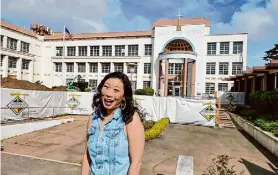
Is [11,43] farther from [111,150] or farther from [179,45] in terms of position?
[111,150]

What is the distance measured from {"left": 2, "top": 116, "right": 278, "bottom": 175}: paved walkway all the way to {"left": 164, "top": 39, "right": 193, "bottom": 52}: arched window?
26061mm

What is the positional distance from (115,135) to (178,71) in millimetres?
35615

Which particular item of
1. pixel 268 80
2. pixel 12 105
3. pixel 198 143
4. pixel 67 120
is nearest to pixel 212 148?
pixel 198 143

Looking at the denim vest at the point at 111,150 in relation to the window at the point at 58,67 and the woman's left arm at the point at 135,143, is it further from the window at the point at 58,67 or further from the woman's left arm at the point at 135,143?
the window at the point at 58,67

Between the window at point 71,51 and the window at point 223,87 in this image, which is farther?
the window at point 71,51

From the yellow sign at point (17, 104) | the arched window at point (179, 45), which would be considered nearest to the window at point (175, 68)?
the arched window at point (179, 45)

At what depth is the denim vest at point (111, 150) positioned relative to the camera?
1.87 m

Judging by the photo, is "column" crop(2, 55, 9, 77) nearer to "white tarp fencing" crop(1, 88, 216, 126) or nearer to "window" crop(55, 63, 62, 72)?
"window" crop(55, 63, 62, 72)

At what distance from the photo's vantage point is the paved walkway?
6.39 metres

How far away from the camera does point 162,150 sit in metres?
8.59

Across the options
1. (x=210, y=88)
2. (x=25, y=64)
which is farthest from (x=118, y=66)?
(x=25, y=64)

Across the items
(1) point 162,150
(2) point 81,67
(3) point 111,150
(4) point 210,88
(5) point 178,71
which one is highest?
(2) point 81,67

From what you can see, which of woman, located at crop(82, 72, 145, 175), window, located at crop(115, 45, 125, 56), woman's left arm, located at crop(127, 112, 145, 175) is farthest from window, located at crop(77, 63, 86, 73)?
woman's left arm, located at crop(127, 112, 145, 175)

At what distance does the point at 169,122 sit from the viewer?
50.2 feet
